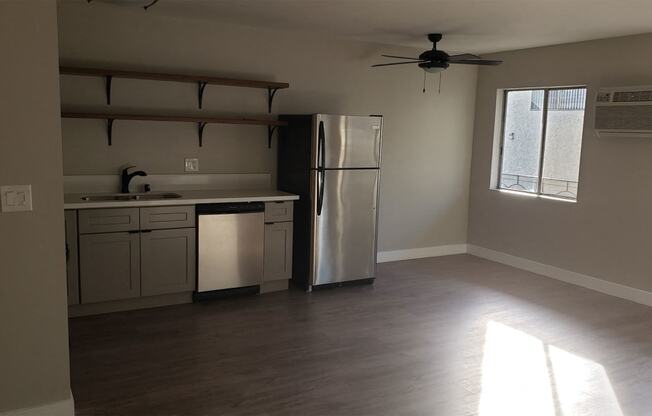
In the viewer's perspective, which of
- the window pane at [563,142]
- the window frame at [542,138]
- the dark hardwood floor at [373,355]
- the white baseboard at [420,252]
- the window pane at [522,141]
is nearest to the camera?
the dark hardwood floor at [373,355]

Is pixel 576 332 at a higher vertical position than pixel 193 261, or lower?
lower

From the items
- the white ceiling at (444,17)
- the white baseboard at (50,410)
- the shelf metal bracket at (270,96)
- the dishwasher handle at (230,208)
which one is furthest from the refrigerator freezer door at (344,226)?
the white baseboard at (50,410)

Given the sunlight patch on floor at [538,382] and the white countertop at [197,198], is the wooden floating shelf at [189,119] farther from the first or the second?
the sunlight patch on floor at [538,382]

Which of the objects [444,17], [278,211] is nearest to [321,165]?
[278,211]

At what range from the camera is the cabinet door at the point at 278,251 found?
192 inches

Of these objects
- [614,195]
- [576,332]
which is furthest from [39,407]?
[614,195]

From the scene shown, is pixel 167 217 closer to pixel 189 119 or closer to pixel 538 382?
pixel 189 119

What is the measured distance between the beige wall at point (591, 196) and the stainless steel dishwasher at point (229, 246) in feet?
9.90

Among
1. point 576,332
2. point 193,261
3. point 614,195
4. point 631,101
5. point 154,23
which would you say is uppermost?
point 154,23

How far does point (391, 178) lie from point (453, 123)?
3.55 ft

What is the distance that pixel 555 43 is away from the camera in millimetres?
5574

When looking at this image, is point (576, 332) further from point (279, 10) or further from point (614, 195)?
point (279, 10)

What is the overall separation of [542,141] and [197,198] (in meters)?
3.68

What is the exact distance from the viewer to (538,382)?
3.36 metres
